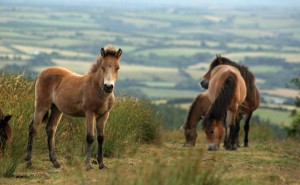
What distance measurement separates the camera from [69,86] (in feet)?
36.6

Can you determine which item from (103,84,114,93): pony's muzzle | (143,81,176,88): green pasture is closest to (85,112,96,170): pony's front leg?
(103,84,114,93): pony's muzzle

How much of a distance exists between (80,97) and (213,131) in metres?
4.97

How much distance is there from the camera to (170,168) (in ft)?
23.6

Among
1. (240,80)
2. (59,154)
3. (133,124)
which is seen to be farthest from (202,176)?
(240,80)

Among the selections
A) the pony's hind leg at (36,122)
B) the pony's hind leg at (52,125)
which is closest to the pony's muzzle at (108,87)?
the pony's hind leg at (36,122)

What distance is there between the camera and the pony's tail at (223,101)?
1473 cm

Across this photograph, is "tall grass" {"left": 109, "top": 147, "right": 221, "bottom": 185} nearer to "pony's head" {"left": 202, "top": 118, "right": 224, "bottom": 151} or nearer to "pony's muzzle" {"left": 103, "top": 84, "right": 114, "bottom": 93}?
"pony's muzzle" {"left": 103, "top": 84, "right": 114, "bottom": 93}

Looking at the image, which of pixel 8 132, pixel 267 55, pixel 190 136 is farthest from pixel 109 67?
pixel 267 55

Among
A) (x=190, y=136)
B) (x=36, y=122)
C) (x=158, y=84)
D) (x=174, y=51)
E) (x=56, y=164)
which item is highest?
(x=36, y=122)

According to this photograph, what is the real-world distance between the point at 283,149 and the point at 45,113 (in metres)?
6.57

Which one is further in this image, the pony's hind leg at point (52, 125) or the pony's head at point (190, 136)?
the pony's head at point (190, 136)

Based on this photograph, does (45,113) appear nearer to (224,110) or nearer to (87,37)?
(224,110)

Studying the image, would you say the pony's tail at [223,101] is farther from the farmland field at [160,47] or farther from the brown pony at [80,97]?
the farmland field at [160,47]

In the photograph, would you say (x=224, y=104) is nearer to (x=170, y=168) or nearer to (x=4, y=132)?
(x=4, y=132)
